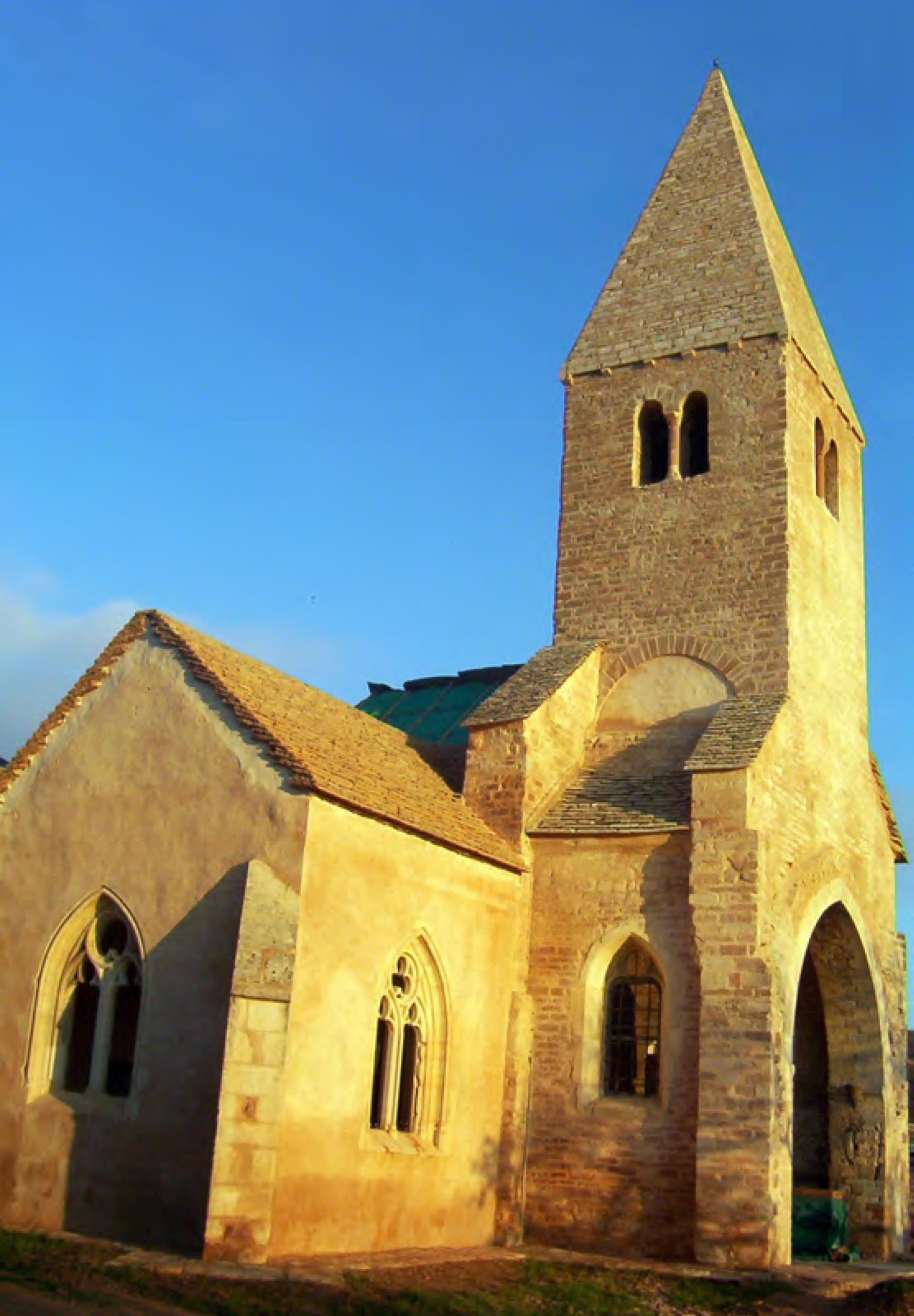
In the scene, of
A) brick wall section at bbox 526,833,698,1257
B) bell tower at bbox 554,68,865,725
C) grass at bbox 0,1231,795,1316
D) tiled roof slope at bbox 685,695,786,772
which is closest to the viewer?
grass at bbox 0,1231,795,1316

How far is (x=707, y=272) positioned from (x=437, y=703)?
9213 millimetres

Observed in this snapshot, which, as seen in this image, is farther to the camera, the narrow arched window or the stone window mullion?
the narrow arched window

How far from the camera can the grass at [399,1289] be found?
11.9 m

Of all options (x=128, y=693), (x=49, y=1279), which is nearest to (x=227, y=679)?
(x=128, y=693)

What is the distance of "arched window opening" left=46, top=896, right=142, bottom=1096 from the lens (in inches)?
616

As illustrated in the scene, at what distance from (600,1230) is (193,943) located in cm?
670

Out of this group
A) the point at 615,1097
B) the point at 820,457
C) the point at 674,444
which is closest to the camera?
the point at 615,1097

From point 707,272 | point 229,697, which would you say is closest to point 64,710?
point 229,697

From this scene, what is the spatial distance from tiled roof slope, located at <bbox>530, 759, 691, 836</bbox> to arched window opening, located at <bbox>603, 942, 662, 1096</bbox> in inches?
65.2

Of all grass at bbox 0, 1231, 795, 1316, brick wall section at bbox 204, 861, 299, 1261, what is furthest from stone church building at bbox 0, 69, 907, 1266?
grass at bbox 0, 1231, 795, 1316

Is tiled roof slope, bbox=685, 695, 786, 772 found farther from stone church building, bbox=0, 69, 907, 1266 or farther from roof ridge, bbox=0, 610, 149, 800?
roof ridge, bbox=0, 610, 149, 800

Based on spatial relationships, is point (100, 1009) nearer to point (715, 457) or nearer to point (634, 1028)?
point (634, 1028)

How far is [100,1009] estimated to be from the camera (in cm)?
1580

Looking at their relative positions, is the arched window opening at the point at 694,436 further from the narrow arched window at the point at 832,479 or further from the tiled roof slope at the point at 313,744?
the tiled roof slope at the point at 313,744
